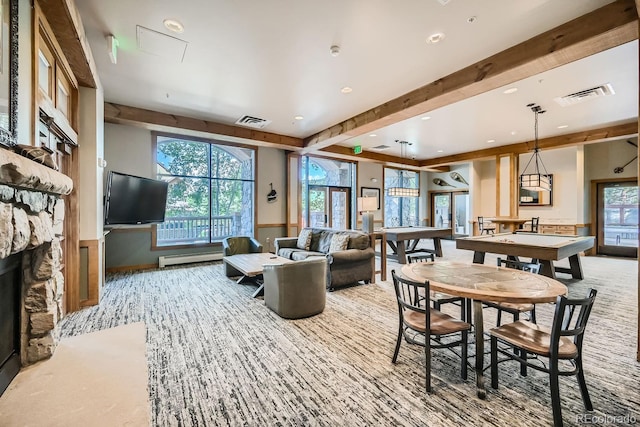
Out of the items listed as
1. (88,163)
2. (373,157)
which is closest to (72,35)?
(88,163)

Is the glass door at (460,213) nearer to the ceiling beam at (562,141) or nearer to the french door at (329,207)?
the ceiling beam at (562,141)

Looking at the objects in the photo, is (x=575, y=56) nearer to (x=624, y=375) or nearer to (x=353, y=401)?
(x=624, y=375)

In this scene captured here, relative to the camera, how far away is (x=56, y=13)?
223 centimetres

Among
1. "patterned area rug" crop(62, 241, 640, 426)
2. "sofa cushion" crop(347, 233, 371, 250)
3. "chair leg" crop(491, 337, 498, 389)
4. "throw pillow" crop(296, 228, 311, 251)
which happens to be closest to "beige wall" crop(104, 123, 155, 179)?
"patterned area rug" crop(62, 241, 640, 426)

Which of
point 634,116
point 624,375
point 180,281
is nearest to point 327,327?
point 624,375

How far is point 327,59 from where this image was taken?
3.38 meters

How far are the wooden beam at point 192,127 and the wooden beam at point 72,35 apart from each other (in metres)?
1.55

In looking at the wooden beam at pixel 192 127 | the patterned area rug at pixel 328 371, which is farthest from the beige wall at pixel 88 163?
the wooden beam at pixel 192 127

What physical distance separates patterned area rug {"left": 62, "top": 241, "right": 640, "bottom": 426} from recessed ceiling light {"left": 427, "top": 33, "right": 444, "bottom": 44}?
306 centimetres

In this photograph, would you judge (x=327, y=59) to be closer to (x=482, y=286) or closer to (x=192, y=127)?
(x=482, y=286)

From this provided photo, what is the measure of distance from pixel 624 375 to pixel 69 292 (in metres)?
5.58

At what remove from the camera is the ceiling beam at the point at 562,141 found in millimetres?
6020

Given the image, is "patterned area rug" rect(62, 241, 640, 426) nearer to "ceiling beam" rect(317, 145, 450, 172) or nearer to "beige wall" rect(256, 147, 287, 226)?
"beige wall" rect(256, 147, 287, 226)

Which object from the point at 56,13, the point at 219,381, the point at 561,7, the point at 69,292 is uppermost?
the point at 561,7
